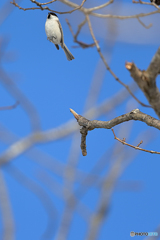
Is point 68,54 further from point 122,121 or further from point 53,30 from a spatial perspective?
point 122,121

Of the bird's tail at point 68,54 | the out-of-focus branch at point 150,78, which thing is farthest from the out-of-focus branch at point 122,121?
the bird's tail at point 68,54

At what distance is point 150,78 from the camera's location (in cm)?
254

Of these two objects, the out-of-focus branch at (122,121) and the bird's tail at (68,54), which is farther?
the bird's tail at (68,54)

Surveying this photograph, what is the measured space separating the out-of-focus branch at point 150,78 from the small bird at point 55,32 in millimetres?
569

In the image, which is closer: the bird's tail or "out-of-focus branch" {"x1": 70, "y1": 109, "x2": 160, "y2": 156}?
"out-of-focus branch" {"x1": 70, "y1": 109, "x2": 160, "y2": 156}

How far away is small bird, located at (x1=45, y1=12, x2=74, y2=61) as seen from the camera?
241 cm

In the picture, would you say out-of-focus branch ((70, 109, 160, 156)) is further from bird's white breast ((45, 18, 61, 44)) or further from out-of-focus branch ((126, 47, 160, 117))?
bird's white breast ((45, 18, 61, 44))

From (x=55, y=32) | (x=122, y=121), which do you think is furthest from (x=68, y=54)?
(x=122, y=121)

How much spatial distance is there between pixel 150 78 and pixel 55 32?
3.05 feet

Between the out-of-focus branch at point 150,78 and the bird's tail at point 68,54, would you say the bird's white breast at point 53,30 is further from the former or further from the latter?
the out-of-focus branch at point 150,78

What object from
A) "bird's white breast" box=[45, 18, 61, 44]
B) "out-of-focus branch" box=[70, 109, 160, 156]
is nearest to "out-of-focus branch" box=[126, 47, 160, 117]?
"out-of-focus branch" box=[70, 109, 160, 156]

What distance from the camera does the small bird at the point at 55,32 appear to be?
2.41 meters

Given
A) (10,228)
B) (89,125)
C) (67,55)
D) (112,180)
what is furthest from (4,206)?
(67,55)

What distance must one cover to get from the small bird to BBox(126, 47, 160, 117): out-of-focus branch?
1.87 ft
